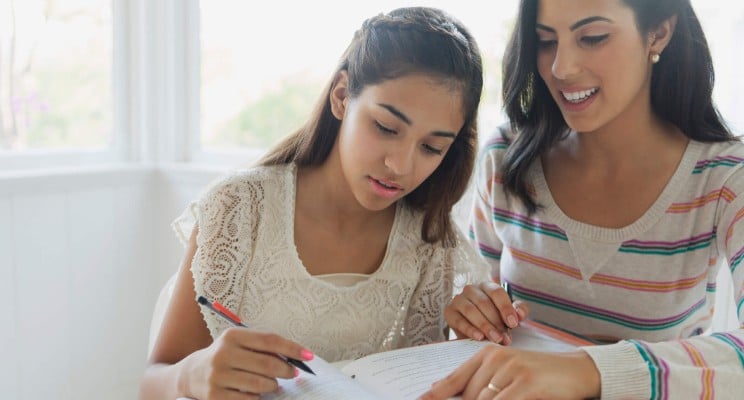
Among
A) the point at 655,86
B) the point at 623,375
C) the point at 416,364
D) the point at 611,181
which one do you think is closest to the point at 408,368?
the point at 416,364

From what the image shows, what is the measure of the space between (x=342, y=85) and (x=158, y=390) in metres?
0.55

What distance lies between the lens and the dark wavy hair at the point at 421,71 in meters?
1.09

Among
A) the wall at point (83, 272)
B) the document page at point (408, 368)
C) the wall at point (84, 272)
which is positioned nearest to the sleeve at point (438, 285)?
the document page at point (408, 368)

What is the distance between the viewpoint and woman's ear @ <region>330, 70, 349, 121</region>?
3.87 ft

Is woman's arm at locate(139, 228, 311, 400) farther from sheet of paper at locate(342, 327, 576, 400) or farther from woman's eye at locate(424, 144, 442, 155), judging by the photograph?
woman's eye at locate(424, 144, 442, 155)

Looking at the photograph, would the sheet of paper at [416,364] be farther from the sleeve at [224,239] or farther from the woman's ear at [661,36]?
the woman's ear at [661,36]

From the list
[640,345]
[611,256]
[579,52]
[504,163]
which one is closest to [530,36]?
[579,52]

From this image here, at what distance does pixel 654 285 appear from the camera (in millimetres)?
1208

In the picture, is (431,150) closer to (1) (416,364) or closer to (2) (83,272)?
(1) (416,364)

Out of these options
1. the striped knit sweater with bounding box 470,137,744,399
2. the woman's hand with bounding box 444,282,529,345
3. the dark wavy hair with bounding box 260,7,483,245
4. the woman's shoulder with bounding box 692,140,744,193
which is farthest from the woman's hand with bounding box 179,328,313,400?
the woman's shoulder with bounding box 692,140,744,193

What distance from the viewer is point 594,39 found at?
1.14 m

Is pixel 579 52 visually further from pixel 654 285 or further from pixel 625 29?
pixel 654 285

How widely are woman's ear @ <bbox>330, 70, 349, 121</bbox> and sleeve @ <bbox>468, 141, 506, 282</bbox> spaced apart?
1.18 ft

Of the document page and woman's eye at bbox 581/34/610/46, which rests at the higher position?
woman's eye at bbox 581/34/610/46
